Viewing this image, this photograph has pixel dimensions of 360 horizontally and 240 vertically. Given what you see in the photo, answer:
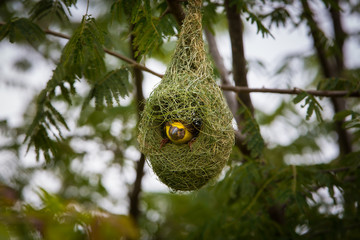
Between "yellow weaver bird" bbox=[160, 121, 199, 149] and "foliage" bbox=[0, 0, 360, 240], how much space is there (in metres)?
0.53

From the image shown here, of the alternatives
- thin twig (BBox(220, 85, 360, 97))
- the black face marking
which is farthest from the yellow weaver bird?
thin twig (BBox(220, 85, 360, 97))

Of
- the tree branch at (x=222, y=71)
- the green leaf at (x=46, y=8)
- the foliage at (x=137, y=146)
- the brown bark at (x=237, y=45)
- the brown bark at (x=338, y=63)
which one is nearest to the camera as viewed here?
the foliage at (x=137, y=146)

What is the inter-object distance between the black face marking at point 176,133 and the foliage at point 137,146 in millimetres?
541

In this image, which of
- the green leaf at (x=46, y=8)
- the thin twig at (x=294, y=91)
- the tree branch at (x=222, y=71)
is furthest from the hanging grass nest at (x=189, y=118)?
the tree branch at (x=222, y=71)

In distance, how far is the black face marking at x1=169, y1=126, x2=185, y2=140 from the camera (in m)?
2.24

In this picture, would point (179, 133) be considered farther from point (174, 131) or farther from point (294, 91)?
point (294, 91)

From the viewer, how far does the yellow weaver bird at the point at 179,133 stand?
2.25m

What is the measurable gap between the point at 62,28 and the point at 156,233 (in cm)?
345

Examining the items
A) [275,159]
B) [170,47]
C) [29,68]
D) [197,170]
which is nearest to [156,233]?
[275,159]

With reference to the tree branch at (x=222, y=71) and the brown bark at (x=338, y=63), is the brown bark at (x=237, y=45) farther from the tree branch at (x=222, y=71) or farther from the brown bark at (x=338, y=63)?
the brown bark at (x=338, y=63)

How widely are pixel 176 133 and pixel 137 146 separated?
137 cm

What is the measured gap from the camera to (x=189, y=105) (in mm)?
2352

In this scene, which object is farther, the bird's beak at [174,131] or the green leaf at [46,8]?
the green leaf at [46,8]

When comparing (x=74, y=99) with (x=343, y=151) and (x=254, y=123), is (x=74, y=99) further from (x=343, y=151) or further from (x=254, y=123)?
(x=343, y=151)
